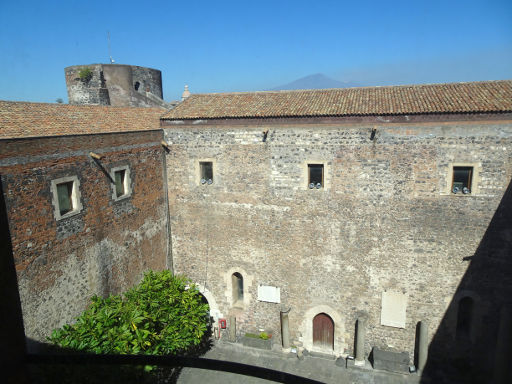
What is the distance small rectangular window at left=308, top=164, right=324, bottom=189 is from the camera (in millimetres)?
14036

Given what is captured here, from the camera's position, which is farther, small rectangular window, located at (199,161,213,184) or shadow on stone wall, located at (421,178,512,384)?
small rectangular window, located at (199,161,213,184)

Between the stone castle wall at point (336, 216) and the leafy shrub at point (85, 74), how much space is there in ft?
30.2

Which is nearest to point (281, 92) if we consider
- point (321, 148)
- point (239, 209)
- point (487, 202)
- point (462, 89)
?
point (321, 148)

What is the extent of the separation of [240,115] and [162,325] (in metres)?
8.25

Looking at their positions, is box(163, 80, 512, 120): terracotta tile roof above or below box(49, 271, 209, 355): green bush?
above

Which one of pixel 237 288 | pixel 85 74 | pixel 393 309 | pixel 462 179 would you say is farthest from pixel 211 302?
pixel 85 74

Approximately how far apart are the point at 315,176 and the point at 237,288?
627 centimetres

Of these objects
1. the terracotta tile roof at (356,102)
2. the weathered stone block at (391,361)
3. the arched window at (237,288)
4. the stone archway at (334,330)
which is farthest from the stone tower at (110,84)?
the weathered stone block at (391,361)

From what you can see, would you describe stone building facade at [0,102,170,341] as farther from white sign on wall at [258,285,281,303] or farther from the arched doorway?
the arched doorway

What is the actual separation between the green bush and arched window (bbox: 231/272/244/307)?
2.80 metres

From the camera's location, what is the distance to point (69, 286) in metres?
10.8

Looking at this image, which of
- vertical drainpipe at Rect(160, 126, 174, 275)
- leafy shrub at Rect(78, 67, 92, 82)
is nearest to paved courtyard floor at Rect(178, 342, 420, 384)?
vertical drainpipe at Rect(160, 126, 174, 275)

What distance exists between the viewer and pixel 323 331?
15.1 m

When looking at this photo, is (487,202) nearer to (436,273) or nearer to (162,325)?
(436,273)
